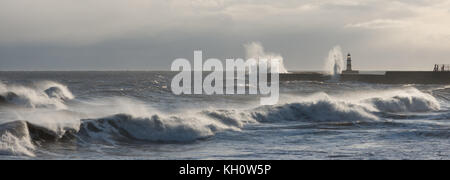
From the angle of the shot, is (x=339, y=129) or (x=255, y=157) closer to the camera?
(x=255, y=157)

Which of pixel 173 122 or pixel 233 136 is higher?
pixel 173 122

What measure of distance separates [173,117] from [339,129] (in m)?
4.68

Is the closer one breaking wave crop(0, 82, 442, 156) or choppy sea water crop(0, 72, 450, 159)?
choppy sea water crop(0, 72, 450, 159)

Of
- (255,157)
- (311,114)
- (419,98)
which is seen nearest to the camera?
(255,157)

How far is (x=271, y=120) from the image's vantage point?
57.6 ft

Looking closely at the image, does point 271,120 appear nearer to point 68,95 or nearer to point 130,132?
point 130,132

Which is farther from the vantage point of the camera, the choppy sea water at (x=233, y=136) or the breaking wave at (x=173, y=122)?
the breaking wave at (x=173, y=122)

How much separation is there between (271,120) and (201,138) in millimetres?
4947

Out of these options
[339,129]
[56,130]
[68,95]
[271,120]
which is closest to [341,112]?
[271,120]

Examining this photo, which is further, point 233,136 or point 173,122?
point 173,122
